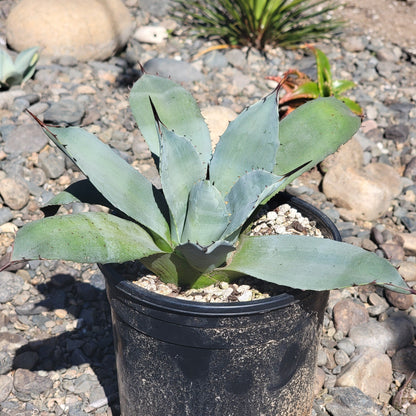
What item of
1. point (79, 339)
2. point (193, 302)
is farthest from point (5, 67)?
point (193, 302)

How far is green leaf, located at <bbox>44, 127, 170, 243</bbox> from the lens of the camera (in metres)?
1.49

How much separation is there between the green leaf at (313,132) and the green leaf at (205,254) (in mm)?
314

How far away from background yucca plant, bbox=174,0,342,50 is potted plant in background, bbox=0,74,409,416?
256 centimetres

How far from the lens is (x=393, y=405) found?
6.64 ft

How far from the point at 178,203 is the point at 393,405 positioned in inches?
42.8

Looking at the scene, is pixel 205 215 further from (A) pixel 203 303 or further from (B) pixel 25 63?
(B) pixel 25 63

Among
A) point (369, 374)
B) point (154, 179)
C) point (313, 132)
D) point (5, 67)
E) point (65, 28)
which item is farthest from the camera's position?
point (65, 28)

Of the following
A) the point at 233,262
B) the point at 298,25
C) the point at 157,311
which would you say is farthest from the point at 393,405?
the point at 298,25

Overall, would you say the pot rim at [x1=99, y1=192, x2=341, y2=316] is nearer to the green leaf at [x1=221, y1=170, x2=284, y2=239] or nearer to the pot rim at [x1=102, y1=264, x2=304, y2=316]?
the pot rim at [x1=102, y1=264, x2=304, y2=316]

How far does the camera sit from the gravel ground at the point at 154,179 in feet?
6.68

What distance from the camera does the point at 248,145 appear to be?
1.57 meters

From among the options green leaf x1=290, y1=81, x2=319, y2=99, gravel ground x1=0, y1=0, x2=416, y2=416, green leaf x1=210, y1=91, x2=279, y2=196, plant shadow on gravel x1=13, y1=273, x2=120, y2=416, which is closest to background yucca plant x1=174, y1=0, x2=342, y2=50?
gravel ground x1=0, y1=0, x2=416, y2=416

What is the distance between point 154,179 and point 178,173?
124 cm

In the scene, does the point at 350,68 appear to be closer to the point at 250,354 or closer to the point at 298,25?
the point at 298,25
